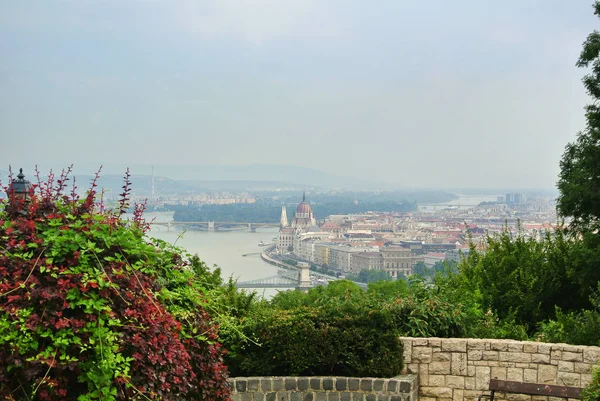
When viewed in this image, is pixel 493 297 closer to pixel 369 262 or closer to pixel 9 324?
pixel 9 324

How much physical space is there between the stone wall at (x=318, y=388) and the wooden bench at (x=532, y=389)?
84 cm

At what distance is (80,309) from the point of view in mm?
3496

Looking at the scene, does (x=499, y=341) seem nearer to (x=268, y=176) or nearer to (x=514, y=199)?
(x=514, y=199)

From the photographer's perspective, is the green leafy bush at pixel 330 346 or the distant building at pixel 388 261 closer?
the green leafy bush at pixel 330 346

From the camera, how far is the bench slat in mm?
6121

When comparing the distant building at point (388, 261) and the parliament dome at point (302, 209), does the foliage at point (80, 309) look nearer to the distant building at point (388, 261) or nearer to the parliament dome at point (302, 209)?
the distant building at point (388, 261)

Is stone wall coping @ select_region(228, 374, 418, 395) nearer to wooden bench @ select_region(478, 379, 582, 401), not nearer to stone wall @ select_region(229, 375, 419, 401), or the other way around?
stone wall @ select_region(229, 375, 419, 401)

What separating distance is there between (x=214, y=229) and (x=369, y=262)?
10470 millimetres

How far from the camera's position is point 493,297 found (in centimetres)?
1067

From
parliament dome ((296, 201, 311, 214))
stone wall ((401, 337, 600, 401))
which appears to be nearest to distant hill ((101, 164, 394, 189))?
parliament dome ((296, 201, 311, 214))

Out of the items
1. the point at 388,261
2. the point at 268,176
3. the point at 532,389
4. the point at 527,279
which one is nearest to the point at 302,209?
the point at 388,261

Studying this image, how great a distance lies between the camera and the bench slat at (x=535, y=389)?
612 cm

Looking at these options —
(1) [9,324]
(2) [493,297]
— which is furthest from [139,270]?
(2) [493,297]

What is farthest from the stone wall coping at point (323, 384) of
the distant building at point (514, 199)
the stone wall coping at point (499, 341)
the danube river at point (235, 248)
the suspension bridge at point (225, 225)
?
the distant building at point (514, 199)
